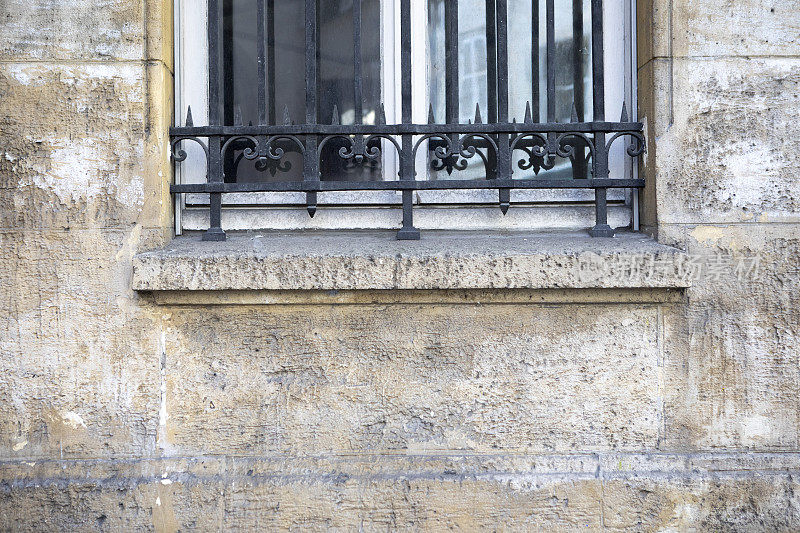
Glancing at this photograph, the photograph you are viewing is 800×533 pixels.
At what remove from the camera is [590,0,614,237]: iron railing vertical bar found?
8.30ft

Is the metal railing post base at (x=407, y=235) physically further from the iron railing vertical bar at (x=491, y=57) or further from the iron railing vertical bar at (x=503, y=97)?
the iron railing vertical bar at (x=491, y=57)

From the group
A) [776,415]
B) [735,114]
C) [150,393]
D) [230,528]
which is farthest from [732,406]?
[150,393]

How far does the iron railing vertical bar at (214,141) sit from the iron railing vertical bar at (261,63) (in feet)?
0.60

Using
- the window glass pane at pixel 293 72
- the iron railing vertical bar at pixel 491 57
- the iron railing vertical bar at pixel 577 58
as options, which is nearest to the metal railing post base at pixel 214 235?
the window glass pane at pixel 293 72

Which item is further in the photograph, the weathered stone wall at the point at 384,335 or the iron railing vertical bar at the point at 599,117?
the iron railing vertical bar at the point at 599,117

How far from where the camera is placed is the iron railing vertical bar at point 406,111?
2.52 m

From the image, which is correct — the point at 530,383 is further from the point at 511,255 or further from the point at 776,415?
the point at 776,415

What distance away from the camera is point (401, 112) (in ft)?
8.57

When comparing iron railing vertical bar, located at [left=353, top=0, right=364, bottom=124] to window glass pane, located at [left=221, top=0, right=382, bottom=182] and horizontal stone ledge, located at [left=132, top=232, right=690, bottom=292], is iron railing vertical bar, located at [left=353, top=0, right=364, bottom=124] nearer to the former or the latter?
window glass pane, located at [left=221, top=0, right=382, bottom=182]

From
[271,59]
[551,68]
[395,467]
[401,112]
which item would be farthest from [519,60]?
[395,467]

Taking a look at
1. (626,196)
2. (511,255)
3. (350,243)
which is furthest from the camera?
(626,196)

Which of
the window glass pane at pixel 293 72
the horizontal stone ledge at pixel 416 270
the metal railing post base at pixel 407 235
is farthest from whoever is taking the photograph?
the window glass pane at pixel 293 72

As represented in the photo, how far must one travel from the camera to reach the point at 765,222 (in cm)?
238

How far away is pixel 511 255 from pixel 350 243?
653 millimetres
